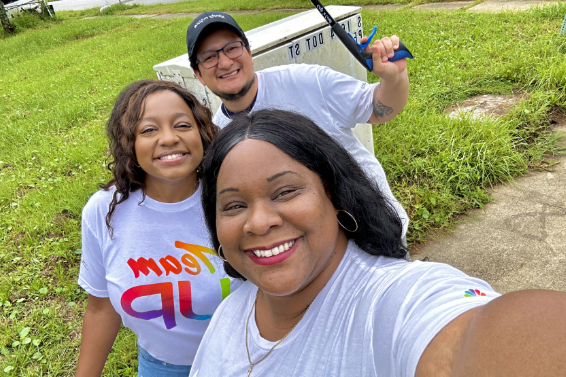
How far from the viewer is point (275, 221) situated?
103 cm

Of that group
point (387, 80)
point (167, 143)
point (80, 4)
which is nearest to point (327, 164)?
point (167, 143)

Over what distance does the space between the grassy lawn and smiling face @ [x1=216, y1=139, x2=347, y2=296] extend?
1.95 m

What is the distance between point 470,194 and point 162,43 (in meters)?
7.87

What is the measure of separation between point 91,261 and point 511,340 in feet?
5.11

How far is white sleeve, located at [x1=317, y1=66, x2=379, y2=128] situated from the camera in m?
2.12

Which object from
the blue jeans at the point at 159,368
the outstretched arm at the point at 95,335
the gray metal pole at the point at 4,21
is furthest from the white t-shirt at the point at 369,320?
the gray metal pole at the point at 4,21

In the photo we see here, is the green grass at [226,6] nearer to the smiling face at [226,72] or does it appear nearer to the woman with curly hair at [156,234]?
the smiling face at [226,72]

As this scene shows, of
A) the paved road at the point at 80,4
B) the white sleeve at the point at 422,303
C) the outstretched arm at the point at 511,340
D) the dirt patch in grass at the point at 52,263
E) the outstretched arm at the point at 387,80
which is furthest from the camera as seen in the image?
the paved road at the point at 80,4

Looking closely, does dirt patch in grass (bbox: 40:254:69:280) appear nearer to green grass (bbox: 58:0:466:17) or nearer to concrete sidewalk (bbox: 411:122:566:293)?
concrete sidewalk (bbox: 411:122:566:293)

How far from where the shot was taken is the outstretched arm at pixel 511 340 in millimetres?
604

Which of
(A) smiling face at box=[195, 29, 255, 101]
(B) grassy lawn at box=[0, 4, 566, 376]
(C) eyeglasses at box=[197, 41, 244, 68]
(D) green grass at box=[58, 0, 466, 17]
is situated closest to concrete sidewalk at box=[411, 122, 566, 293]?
(B) grassy lawn at box=[0, 4, 566, 376]

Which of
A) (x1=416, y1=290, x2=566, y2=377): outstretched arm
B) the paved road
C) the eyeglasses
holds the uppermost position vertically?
the eyeglasses

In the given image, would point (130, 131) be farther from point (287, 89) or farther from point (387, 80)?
point (387, 80)

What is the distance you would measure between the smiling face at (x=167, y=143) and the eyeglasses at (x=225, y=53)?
1.73 ft
